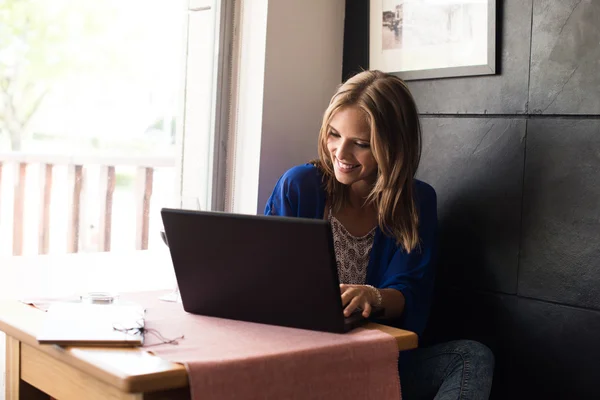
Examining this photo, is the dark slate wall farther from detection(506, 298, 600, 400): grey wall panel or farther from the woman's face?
the woman's face

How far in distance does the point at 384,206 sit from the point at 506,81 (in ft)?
1.44

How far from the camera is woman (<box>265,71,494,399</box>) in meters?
1.81

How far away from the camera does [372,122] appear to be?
183cm

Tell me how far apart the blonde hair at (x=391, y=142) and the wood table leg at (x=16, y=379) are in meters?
0.85

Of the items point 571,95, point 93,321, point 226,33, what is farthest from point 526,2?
point 93,321

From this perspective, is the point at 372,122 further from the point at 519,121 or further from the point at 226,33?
the point at 226,33

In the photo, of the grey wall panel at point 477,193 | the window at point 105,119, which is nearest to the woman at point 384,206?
the grey wall panel at point 477,193

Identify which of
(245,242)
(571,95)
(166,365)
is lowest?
(166,365)

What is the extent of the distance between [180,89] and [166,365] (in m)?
1.31

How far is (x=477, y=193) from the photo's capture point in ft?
6.49

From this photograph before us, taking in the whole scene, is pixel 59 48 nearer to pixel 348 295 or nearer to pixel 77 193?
pixel 77 193

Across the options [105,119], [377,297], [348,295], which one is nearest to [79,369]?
[348,295]

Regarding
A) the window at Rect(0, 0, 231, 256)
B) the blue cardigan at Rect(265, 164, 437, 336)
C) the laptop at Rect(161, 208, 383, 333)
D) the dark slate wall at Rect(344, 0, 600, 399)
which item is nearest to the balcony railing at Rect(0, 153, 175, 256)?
the window at Rect(0, 0, 231, 256)

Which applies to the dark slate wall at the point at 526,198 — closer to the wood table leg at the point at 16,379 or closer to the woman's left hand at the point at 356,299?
the woman's left hand at the point at 356,299
